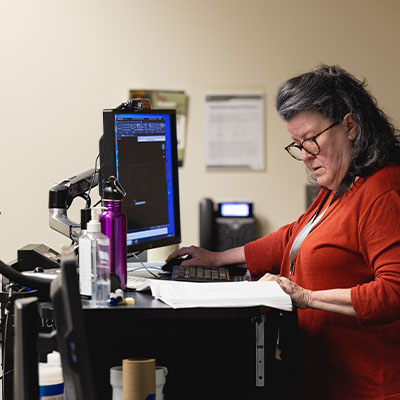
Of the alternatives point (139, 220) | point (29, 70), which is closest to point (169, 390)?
point (139, 220)

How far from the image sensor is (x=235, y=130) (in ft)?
12.2

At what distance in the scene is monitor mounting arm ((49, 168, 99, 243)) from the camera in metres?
1.86

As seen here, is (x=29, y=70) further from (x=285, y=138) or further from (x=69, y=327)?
(x=69, y=327)

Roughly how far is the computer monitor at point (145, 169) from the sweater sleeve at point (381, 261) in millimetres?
633

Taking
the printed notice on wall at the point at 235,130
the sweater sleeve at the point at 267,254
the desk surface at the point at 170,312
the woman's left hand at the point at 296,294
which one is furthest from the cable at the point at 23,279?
the printed notice on wall at the point at 235,130

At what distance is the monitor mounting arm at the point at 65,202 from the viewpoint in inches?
73.0

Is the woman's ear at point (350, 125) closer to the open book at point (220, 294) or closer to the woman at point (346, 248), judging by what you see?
the woman at point (346, 248)

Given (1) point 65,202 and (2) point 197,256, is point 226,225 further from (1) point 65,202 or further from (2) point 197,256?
(1) point 65,202

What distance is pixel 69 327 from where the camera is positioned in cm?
93

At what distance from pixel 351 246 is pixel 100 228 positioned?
2.02 ft

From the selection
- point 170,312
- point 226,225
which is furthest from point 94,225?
point 226,225

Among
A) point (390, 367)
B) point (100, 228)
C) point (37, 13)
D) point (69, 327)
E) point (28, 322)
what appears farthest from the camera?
point (37, 13)

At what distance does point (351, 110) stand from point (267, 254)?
608 millimetres

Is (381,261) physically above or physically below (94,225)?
below
